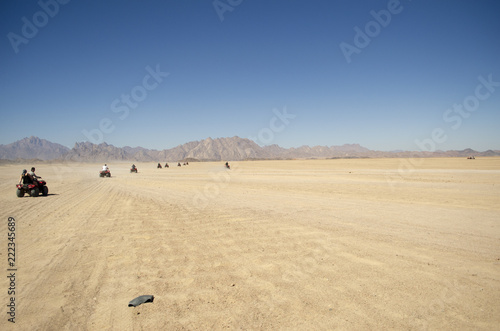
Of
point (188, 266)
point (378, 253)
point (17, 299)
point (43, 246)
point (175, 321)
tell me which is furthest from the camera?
point (43, 246)

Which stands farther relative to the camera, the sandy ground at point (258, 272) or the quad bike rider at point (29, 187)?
the quad bike rider at point (29, 187)

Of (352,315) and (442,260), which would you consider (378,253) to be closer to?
(442,260)

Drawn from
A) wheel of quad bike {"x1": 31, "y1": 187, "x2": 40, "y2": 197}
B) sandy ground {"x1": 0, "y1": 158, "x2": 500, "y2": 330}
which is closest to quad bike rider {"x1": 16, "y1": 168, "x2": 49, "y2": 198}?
wheel of quad bike {"x1": 31, "y1": 187, "x2": 40, "y2": 197}

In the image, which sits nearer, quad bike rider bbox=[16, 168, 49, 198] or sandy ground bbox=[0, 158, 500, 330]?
sandy ground bbox=[0, 158, 500, 330]

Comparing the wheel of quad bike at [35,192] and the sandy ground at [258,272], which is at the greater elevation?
the wheel of quad bike at [35,192]

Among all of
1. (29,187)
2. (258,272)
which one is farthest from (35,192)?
(258,272)

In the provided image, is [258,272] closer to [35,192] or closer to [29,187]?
[35,192]

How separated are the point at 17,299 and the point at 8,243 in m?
3.67

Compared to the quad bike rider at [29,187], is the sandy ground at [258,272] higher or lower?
lower

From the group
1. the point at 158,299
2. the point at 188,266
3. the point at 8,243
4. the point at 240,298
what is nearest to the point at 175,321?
the point at 158,299

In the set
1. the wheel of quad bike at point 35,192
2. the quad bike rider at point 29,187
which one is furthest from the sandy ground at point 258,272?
the quad bike rider at point 29,187

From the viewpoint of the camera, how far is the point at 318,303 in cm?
360

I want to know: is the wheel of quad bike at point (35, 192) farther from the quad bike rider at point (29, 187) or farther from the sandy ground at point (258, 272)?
the sandy ground at point (258, 272)

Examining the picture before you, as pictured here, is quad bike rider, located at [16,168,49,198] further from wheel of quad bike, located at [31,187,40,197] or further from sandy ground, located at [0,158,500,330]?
sandy ground, located at [0,158,500,330]
